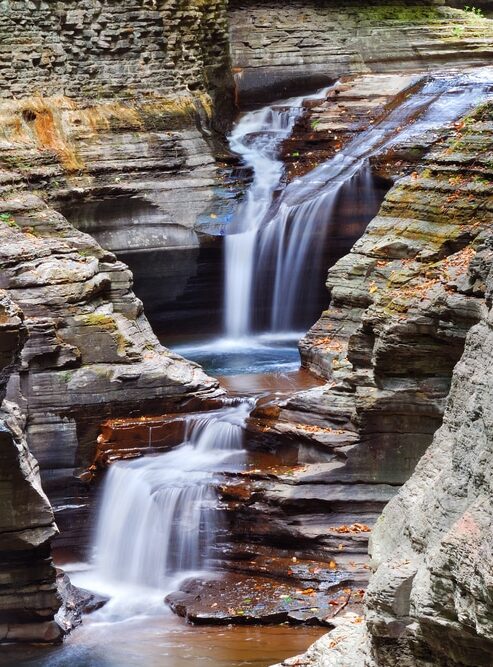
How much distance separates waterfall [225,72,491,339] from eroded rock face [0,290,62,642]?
29.7 feet

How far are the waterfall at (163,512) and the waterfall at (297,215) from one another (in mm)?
6014

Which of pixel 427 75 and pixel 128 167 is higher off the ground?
pixel 427 75

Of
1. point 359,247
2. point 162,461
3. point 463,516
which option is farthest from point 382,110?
point 463,516

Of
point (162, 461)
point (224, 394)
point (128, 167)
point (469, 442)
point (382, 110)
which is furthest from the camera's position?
point (382, 110)

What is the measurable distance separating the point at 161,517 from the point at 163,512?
6 cm

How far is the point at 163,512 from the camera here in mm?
15594

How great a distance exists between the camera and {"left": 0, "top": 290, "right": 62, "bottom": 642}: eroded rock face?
1331 centimetres

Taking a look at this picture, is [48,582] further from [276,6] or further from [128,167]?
[276,6]

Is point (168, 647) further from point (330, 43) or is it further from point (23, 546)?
point (330, 43)

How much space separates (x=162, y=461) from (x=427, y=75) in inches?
479

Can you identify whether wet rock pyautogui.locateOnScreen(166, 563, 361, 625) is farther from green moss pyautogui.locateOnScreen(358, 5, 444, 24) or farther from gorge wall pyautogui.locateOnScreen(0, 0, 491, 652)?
green moss pyautogui.locateOnScreen(358, 5, 444, 24)

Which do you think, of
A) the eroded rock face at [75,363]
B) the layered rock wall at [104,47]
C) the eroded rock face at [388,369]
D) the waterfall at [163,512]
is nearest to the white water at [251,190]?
the layered rock wall at [104,47]

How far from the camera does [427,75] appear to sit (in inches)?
1000

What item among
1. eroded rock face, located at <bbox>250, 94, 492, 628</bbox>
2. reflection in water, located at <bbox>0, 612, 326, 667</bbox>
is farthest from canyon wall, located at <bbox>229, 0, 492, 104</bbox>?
reflection in water, located at <bbox>0, 612, 326, 667</bbox>
